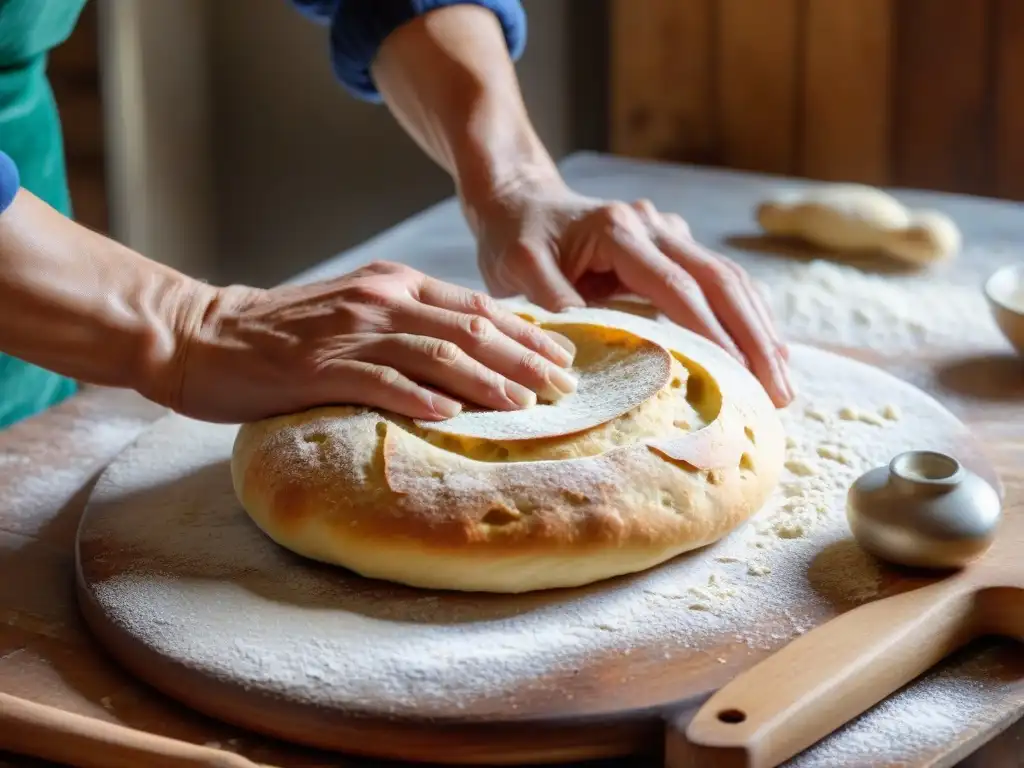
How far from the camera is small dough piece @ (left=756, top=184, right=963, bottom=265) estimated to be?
1.88 m

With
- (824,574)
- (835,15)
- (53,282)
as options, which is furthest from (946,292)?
(53,282)

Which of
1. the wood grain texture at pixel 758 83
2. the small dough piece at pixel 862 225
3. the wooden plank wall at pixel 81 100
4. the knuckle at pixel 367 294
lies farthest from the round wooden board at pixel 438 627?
the wooden plank wall at pixel 81 100

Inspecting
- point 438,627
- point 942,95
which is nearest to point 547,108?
point 942,95

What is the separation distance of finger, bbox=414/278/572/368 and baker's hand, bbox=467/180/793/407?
9.3 inches

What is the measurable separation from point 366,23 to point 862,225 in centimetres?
76

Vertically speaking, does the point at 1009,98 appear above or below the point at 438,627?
below

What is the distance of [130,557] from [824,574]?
597 mm

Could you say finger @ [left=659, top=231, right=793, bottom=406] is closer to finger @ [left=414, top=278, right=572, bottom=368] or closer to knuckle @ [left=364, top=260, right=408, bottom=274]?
finger @ [left=414, top=278, right=572, bottom=368]

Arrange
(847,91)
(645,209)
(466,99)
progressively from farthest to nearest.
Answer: (847,91) → (466,99) → (645,209)

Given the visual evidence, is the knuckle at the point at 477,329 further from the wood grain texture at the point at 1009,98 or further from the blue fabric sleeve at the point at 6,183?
the wood grain texture at the point at 1009,98

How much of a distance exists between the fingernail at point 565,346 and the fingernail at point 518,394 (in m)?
0.08

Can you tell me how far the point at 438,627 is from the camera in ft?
3.40

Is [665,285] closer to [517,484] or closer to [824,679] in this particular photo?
[517,484]

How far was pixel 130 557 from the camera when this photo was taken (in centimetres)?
115
